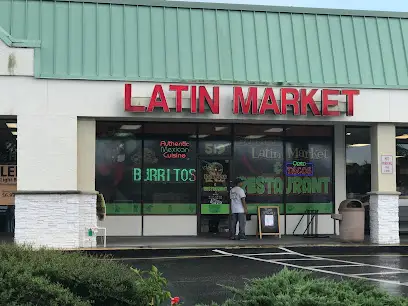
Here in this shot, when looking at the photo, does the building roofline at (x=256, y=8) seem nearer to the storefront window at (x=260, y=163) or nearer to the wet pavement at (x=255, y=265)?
the storefront window at (x=260, y=163)

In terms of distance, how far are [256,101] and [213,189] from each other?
368 centimetres

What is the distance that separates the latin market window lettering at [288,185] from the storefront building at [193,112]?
4cm

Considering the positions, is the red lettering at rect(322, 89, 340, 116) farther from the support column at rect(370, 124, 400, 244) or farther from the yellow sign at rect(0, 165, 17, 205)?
the yellow sign at rect(0, 165, 17, 205)

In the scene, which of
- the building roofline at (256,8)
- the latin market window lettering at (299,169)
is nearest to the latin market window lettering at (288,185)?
the latin market window lettering at (299,169)

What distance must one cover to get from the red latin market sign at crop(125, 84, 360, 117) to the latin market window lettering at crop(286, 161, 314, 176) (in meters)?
2.91

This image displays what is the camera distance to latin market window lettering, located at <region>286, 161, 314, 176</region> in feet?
60.5

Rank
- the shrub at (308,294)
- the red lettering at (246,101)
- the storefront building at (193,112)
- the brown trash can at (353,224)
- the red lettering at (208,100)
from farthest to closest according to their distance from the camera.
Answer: the brown trash can at (353,224)
the red lettering at (246,101)
the red lettering at (208,100)
the storefront building at (193,112)
the shrub at (308,294)

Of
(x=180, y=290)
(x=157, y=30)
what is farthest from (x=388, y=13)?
(x=180, y=290)

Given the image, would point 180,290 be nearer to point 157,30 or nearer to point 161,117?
point 161,117

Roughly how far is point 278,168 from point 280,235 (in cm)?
214

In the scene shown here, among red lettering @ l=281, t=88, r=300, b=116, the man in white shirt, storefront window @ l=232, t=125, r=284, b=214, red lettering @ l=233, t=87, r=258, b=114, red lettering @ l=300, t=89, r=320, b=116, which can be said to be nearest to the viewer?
red lettering @ l=233, t=87, r=258, b=114

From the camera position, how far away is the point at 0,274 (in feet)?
17.1

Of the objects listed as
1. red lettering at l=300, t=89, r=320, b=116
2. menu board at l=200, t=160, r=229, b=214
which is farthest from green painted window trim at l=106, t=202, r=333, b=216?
red lettering at l=300, t=89, r=320, b=116

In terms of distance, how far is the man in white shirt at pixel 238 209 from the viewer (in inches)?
660
